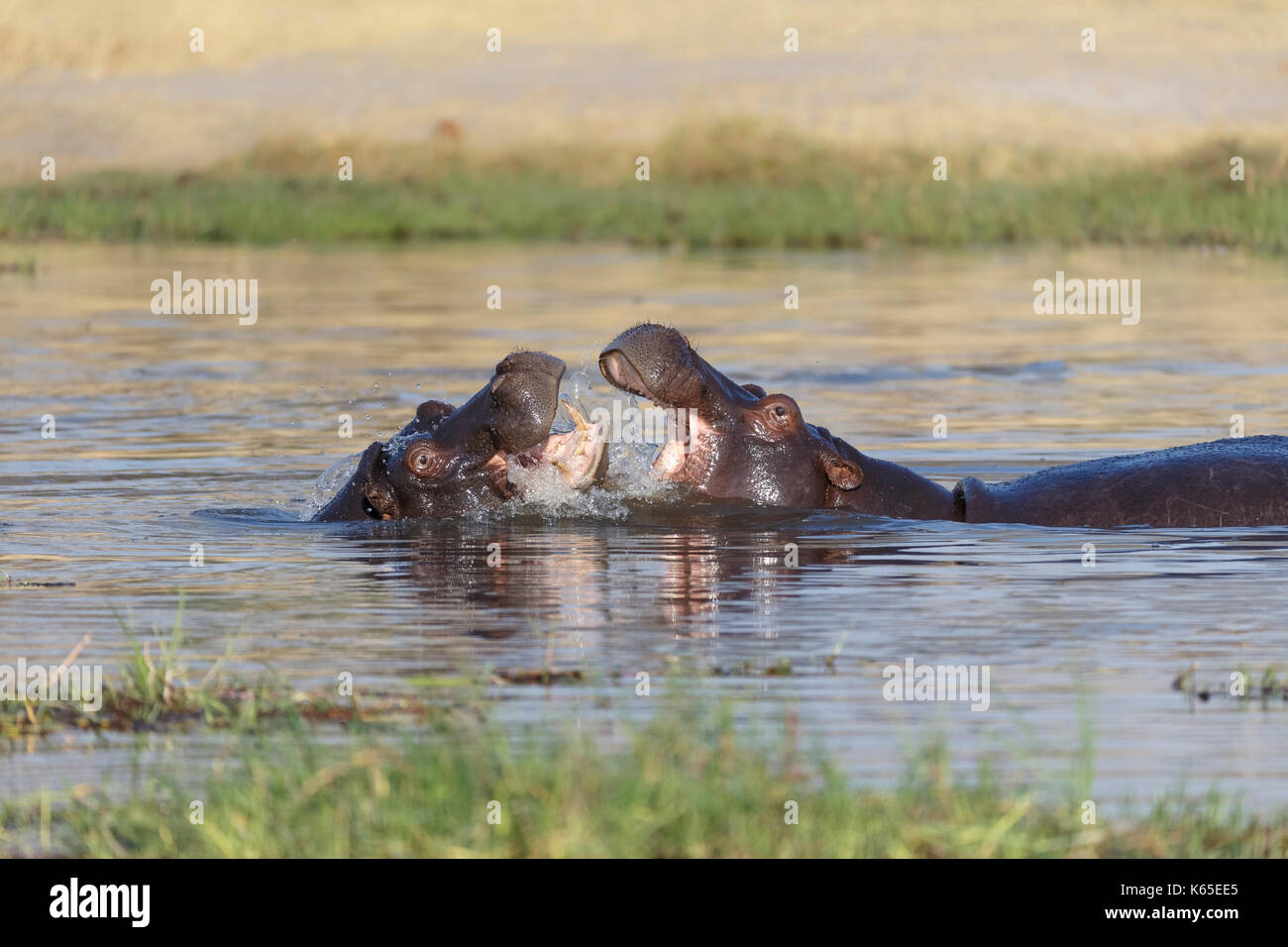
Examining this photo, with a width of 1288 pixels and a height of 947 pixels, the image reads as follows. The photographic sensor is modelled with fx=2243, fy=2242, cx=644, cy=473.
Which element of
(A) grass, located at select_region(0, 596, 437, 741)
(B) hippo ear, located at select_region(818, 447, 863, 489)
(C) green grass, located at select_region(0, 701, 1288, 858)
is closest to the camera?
(C) green grass, located at select_region(0, 701, 1288, 858)

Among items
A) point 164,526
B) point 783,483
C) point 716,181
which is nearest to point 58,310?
point 164,526

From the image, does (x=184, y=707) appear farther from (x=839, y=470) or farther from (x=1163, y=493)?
(x=1163, y=493)

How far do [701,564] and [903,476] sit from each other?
4.27ft

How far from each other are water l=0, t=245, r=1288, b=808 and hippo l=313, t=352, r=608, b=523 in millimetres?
169

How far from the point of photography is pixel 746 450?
30.7 feet

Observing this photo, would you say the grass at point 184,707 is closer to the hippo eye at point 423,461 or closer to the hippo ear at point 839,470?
the hippo eye at point 423,461

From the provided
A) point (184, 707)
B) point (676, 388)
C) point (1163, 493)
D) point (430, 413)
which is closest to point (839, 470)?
point (676, 388)

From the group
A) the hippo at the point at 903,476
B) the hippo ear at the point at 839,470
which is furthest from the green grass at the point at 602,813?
the hippo ear at the point at 839,470

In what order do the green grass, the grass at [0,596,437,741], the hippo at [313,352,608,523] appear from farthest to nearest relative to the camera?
the hippo at [313,352,608,523], the grass at [0,596,437,741], the green grass

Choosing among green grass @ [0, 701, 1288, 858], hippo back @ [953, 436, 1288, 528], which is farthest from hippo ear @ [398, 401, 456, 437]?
Answer: green grass @ [0, 701, 1288, 858]

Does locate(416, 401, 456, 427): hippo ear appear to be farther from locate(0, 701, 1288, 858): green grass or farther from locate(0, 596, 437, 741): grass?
locate(0, 701, 1288, 858): green grass

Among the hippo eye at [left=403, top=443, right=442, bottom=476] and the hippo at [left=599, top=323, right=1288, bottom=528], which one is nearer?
the hippo at [left=599, top=323, right=1288, bottom=528]

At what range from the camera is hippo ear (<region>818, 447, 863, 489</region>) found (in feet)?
30.9
